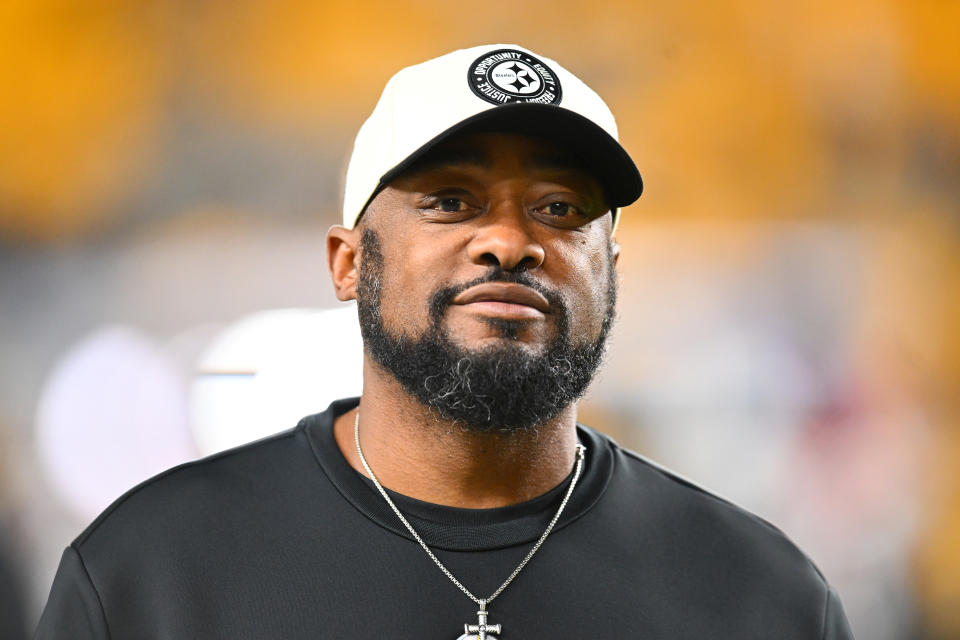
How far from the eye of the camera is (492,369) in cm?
116

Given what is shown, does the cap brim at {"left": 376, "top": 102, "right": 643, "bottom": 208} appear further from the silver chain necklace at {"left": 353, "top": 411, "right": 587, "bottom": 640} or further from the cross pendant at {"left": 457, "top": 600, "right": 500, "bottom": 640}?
the cross pendant at {"left": 457, "top": 600, "right": 500, "bottom": 640}

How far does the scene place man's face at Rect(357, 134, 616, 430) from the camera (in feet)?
3.81

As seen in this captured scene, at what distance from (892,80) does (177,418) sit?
2.64 metres

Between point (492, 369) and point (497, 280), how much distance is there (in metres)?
0.10

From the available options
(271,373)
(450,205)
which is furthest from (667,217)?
(450,205)

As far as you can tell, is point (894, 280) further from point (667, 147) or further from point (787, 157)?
point (667, 147)

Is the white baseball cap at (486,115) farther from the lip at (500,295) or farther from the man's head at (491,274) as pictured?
the lip at (500,295)

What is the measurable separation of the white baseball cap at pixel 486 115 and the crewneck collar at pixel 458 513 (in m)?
0.34

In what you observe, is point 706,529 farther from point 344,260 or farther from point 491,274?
point 344,260

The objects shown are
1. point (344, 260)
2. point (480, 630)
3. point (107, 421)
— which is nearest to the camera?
point (480, 630)

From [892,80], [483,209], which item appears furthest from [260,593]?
[892,80]

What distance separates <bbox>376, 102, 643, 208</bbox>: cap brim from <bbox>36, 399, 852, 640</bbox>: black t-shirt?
39 cm

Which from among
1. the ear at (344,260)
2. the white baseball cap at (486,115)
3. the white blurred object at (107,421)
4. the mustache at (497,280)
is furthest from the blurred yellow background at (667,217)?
the mustache at (497,280)

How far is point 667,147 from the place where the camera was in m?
3.38
